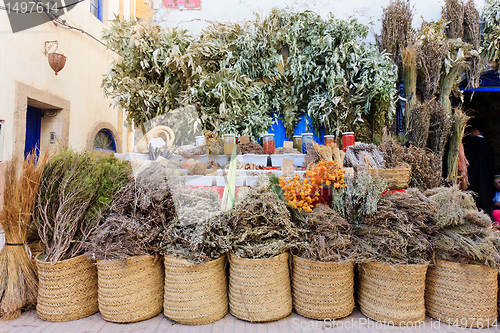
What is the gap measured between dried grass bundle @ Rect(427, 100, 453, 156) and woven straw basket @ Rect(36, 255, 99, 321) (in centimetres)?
426

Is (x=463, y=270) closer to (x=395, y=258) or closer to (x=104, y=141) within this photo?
(x=395, y=258)

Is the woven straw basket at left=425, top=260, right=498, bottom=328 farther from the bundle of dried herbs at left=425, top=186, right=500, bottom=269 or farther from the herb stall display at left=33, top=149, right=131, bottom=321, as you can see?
the herb stall display at left=33, top=149, right=131, bottom=321

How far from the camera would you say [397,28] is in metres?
4.27

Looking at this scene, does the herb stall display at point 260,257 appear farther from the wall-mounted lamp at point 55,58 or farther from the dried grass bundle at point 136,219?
the wall-mounted lamp at point 55,58

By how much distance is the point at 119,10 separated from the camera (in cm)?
845

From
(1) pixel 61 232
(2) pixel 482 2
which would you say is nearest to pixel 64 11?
(1) pixel 61 232

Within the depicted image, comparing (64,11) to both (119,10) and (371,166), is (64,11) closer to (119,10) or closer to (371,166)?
(119,10)

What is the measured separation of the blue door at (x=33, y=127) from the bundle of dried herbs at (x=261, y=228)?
18.4 ft

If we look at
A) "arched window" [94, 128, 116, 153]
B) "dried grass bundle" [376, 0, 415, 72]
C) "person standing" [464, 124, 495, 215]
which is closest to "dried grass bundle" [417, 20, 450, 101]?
"dried grass bundle" [376, 0, 415, 72]

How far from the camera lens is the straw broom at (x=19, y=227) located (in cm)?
247

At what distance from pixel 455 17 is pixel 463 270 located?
3.75 meters

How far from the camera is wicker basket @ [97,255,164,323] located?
233 cm

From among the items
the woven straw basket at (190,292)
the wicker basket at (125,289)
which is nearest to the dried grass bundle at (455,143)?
the woven straw basket at (190,292)

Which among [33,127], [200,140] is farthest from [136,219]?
[33,127]
